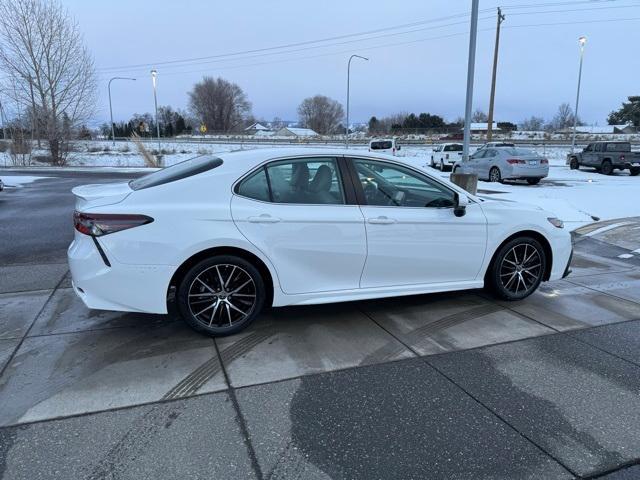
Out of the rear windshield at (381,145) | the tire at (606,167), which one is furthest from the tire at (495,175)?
the rear windshield at (381,145)

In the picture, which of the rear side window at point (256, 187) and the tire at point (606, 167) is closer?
the rear side window at point (256, 187)

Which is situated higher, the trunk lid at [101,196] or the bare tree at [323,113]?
the bare tree at [323,113]

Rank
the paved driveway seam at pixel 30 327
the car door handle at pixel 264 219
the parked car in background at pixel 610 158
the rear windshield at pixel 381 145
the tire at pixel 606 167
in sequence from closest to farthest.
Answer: the paved driveway seam at pixel 30 327
the car door handle at pixel 264 219
the parked car in background at pixel 610 158
the tire at pixel 606 167
the rear windshield at pixel 381 145

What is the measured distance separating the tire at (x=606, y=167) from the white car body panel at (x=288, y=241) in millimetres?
23370

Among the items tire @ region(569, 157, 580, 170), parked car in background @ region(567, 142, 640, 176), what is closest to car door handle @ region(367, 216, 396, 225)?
parked car in background @ region(567, 142, 640, 176)

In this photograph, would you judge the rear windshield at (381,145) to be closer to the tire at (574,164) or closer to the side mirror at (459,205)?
the tire at (574,164)

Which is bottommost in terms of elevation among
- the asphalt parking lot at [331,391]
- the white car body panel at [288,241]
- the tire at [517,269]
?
the asphalt parking lot at [331,391]

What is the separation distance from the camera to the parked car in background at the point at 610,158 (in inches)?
930

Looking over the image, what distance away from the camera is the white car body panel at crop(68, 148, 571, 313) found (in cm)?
385

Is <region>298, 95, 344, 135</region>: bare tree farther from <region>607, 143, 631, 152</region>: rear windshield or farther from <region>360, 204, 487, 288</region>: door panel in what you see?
<region>360, 204, 487, 288</region>: door panel

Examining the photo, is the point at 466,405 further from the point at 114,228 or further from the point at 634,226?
the point at 634,226

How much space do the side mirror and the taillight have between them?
2.81 m

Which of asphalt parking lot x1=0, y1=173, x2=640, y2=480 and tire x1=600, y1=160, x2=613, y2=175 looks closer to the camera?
asphalt parking lot x1=0, y1=173, x2=640, y2=480

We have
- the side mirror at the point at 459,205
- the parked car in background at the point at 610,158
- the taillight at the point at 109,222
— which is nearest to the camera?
the taillight at the point at 109,222
